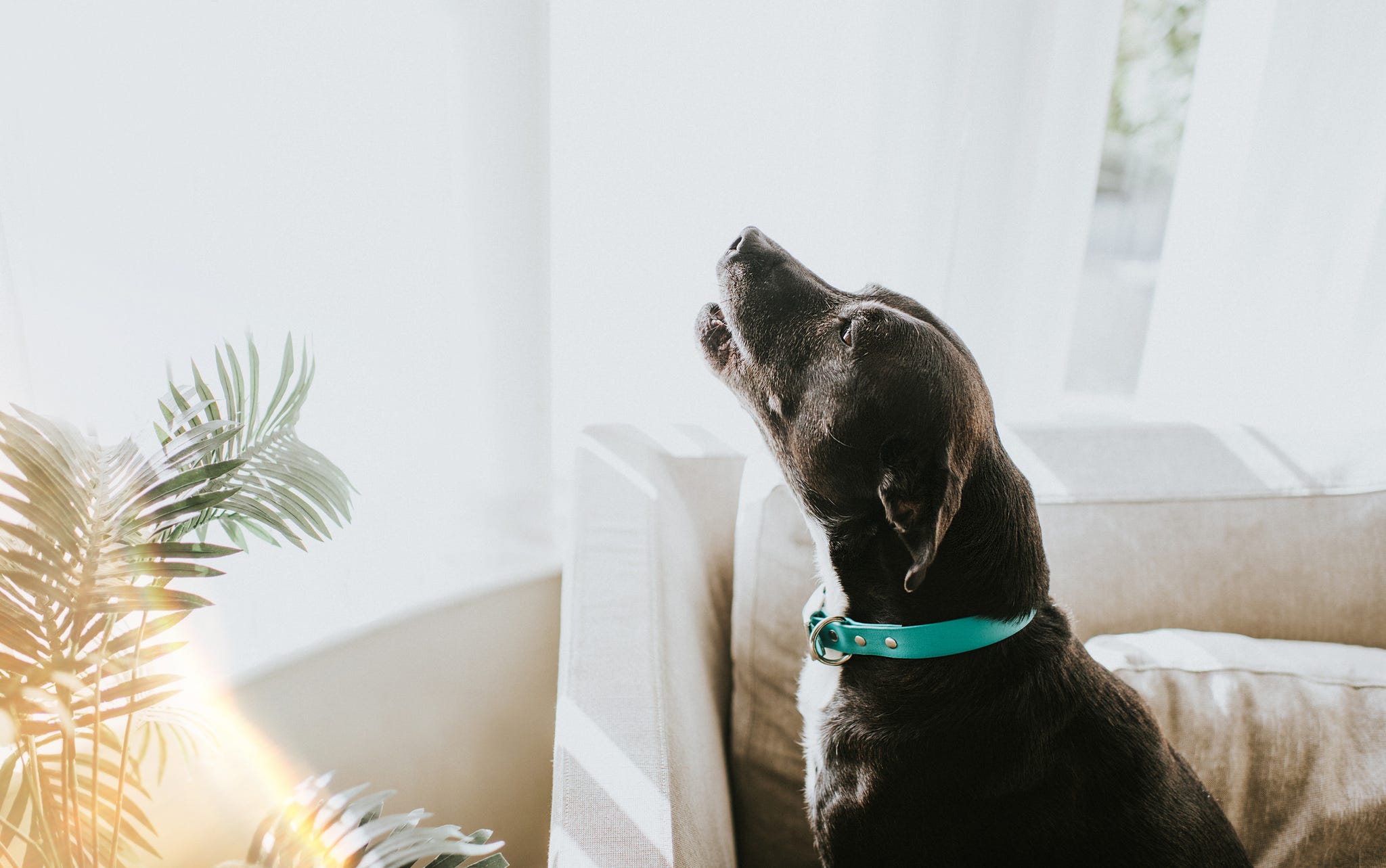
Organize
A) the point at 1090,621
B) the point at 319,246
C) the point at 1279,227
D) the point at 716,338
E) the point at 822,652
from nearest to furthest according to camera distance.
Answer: the point at 822,652 → the point at 716,338 → the point at 319,246 → the point at 1090,621 → the point at 1279,227

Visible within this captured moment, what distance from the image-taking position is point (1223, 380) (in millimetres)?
2139

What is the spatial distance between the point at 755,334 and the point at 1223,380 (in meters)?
1.73

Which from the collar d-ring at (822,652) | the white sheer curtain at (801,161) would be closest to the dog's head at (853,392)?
the collar d-ring at (822,652)

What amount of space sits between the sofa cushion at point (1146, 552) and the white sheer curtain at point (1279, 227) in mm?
470

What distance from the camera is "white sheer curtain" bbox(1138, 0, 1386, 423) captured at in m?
1.88

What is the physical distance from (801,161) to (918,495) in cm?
102

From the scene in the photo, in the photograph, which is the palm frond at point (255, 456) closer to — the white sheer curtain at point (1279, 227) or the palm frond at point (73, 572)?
the palm frond at point (73, 572)

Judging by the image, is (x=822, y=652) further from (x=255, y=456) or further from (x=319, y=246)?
(x=319, y=246)

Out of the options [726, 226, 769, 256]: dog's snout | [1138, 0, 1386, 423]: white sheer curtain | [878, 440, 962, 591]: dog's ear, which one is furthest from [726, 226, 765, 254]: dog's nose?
[1138, 0, 1386, 423]: white sheer curtain

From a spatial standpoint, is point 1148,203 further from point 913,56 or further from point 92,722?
point 92,722

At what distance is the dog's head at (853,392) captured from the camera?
3.03 ft

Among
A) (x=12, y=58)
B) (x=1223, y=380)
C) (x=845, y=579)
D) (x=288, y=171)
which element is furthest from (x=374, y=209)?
(x=1223, y=380)

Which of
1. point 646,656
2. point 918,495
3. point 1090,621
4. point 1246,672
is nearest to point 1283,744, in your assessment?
point 1246,672

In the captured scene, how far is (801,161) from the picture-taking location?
5.53 feet
